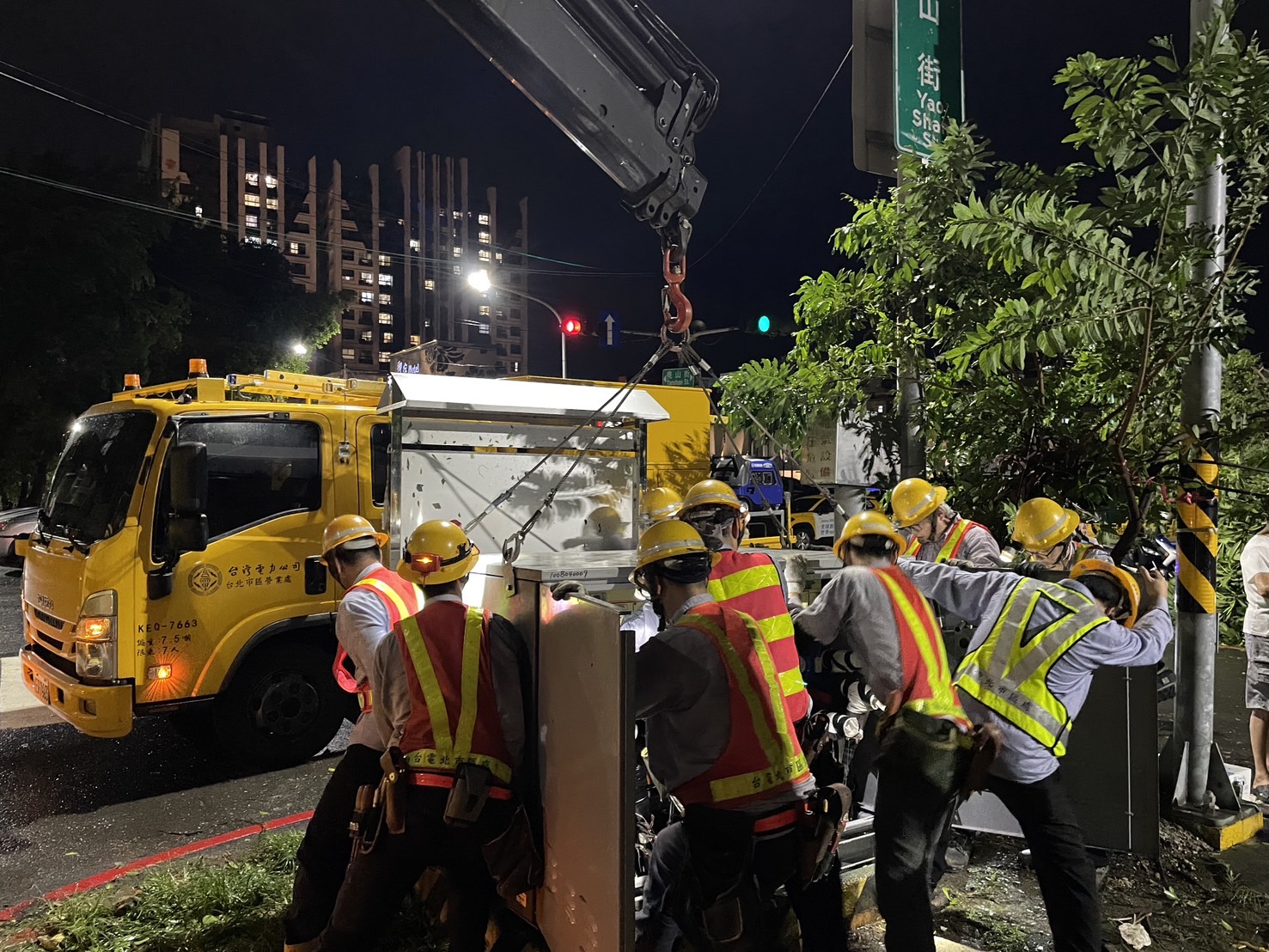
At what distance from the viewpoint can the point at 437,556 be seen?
315cm

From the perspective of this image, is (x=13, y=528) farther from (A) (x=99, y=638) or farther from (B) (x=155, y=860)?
(B) (x=155, y=860)

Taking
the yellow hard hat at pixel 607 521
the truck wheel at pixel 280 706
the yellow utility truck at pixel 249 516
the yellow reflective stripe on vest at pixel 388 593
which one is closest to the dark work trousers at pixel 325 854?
the yellow reflective stripe on vest at pixel 388 593

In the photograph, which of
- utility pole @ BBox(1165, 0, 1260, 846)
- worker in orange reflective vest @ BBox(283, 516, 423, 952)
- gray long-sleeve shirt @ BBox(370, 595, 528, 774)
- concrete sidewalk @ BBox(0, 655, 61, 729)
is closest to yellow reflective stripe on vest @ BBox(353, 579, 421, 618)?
worker in orange reflective vest @ BBox(283, 516, 423, 952)

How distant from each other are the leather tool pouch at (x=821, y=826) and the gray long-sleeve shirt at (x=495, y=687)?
98 centimetres

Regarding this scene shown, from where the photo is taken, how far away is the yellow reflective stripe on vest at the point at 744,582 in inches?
142

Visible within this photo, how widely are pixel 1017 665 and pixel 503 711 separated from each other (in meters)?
1.93

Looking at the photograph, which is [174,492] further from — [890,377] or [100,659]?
[890,377]

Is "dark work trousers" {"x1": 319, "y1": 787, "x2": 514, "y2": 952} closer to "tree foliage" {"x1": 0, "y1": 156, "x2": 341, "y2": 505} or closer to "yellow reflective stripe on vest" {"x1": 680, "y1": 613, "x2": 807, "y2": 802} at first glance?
"yellow reflective stripe on vest" {"x1": 680, "y1": 613, "x2": 807, "y2": 802}

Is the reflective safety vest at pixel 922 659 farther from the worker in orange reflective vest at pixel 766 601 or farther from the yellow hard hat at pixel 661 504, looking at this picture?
the yellow hard hat at pixel 661 504

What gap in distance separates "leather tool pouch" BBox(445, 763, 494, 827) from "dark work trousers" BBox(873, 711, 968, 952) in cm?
149

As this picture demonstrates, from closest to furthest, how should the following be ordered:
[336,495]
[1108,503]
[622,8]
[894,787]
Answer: [894,787], [1108,503], [622,8], [336,495]

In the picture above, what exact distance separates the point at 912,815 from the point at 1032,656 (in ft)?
2.44

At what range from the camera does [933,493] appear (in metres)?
4.88

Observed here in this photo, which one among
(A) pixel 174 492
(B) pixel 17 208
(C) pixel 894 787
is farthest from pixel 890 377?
(B) pixel 17 208
